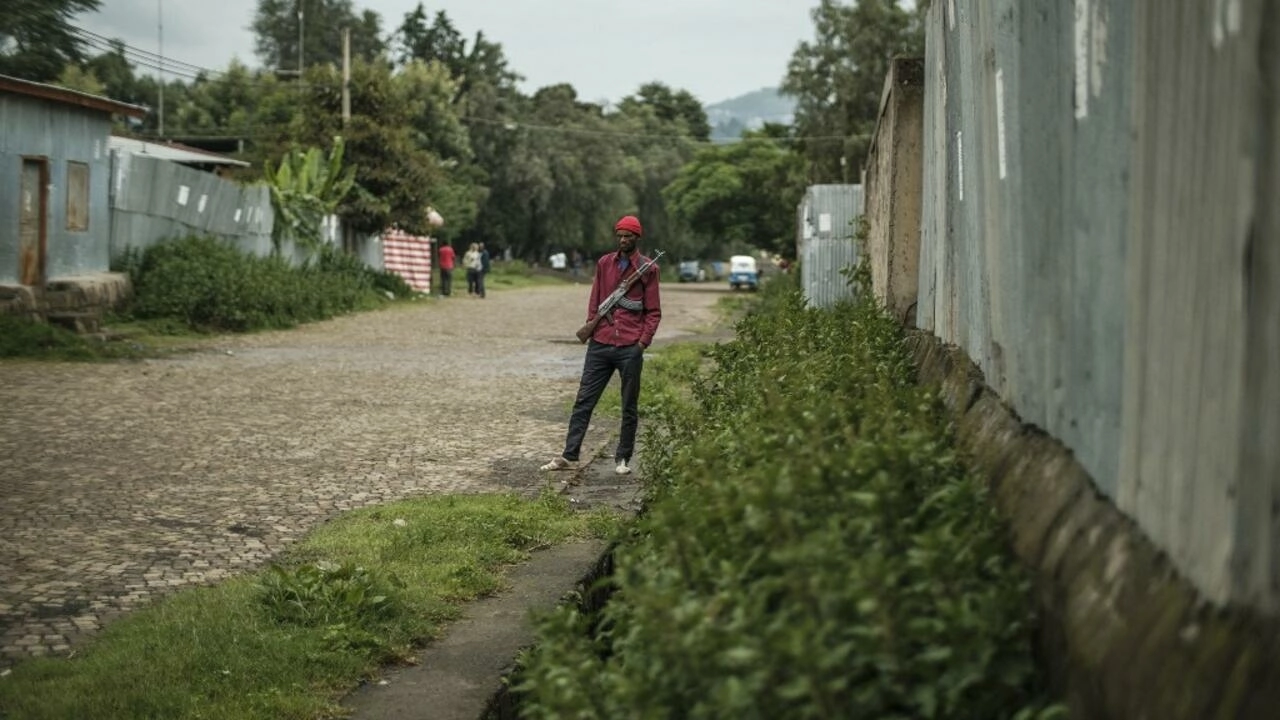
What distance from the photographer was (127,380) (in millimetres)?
A: 16188

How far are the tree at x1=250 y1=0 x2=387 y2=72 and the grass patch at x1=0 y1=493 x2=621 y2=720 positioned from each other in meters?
80.5

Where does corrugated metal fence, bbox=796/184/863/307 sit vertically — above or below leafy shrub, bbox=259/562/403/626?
above

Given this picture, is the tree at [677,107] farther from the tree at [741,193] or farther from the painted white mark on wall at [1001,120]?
the painted white mark on wall at [1001,120]

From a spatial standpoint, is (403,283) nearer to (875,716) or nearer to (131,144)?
(131,144)

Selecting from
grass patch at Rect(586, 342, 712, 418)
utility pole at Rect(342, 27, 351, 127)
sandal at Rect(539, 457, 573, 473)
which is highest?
utility pole at Rect(342, 27, 351, 127)

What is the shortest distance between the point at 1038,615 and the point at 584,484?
249 inches

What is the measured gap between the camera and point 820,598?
10.9 feet

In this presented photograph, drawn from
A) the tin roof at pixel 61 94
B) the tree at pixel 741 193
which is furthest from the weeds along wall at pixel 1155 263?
the tree at pixel 741 193

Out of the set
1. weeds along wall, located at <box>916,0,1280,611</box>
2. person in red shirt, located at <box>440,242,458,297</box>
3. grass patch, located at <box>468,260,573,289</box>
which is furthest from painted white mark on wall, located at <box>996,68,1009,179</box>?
grass patch, located at <box>468,260,573,289</box>

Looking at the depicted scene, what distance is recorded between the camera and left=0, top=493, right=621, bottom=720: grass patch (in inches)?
206

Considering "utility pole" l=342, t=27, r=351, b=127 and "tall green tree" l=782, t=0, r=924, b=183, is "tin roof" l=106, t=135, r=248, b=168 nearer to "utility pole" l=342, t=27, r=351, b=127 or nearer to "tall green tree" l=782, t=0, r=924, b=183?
"utility pole" l=342, t=27, r=351, b=127

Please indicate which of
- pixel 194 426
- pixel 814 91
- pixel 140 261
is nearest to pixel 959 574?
pixel 194 426

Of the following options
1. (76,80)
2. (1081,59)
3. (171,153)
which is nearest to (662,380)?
(1081,59)

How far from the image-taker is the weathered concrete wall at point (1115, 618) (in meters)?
2.69
